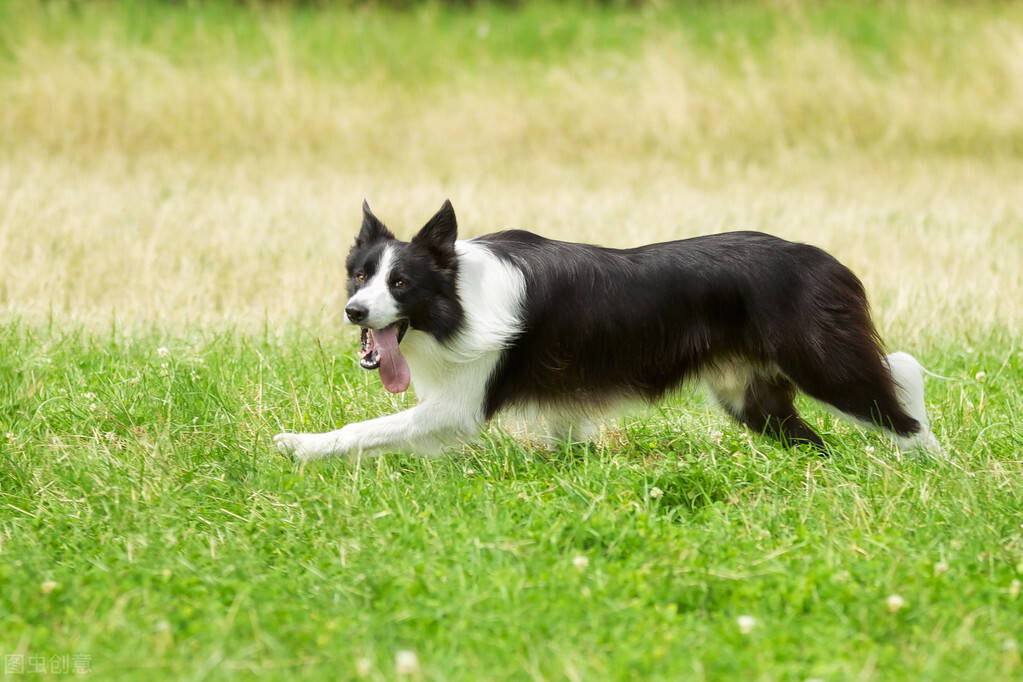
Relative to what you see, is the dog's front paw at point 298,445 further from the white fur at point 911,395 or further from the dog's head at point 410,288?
the white fur at point 911,395

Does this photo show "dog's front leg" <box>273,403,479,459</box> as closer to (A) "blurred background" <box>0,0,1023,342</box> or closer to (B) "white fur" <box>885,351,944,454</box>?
(B) "white fur" <box>885,351,944,454</box>

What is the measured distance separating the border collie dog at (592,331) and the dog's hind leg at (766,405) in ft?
0.23

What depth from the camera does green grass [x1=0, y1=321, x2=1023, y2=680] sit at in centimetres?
343

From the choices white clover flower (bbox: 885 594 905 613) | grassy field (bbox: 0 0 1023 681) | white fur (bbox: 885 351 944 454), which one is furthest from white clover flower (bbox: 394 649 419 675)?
white fur (bbox: 885 351 944 454)

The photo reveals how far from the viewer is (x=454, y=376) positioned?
4.99 meters

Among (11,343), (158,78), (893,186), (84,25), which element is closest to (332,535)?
(11,343)

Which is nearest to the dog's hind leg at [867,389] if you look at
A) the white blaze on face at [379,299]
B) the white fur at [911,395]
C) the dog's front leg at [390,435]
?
the white fur at [911,395]

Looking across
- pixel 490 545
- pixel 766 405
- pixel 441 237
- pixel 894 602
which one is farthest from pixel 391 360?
pixel 894 602

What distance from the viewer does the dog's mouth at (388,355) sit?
486cm

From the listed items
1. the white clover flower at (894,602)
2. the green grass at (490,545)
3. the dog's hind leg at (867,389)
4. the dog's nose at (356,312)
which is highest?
the dog's nose at (356,312)

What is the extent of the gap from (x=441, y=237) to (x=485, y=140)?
30.7 feet

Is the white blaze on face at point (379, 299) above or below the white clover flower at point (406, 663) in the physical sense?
above

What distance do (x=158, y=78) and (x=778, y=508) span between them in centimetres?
1179

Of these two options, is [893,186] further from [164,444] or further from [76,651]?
[76,651]
